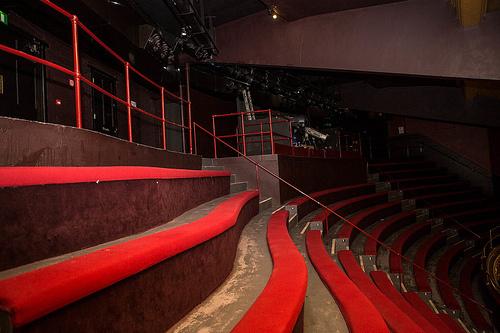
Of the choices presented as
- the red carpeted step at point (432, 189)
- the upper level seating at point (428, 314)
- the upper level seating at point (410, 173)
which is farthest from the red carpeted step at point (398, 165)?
the upper level seating at point (428, 314)

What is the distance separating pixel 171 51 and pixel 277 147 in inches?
110

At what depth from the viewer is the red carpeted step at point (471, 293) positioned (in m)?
4.25

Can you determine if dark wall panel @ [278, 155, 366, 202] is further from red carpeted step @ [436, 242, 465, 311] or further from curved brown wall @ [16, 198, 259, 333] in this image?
curved brown wall @ [16, 198, 259, 333]

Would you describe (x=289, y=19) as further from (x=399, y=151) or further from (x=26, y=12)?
(x=399, y=151)

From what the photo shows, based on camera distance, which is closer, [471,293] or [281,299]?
[281,299]

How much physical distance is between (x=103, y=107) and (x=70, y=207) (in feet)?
17.2

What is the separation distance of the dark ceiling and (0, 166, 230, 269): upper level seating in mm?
4579

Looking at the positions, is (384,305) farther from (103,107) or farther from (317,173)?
(103,107)

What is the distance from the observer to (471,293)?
5062 mm

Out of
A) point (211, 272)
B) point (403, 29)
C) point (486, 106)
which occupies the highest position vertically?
point (403, 29)

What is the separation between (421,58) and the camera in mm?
5031

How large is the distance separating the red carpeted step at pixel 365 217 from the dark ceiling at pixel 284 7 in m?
3.67

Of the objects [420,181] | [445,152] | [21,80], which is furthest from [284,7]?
[445,152]

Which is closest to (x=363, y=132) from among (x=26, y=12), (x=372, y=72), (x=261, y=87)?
(x=261, y=87)
